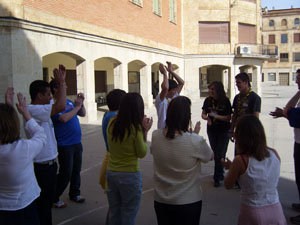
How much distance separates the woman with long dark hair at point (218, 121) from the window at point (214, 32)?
2162 centimetres

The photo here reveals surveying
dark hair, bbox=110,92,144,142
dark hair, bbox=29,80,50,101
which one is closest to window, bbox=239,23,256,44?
dark hair, bbox=29,80,50,101

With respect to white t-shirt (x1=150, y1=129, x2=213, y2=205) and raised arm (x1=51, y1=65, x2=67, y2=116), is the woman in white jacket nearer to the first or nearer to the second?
raised arm (x1=51, y1=65, x2=67, y2=116)

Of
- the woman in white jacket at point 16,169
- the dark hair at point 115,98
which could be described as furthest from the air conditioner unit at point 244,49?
the woman in white jacket at point 16,169

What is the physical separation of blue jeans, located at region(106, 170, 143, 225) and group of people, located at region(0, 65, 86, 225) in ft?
2.40

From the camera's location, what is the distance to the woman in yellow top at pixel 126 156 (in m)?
3.08

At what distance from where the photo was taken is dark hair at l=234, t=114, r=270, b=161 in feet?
8.47

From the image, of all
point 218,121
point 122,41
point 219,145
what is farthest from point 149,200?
point 122,41

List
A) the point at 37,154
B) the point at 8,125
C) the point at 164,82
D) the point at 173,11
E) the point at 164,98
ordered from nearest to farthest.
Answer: the point at 8,125
the point at 37,154
the point at 164,82
the point at 164,98
the point at 173,11

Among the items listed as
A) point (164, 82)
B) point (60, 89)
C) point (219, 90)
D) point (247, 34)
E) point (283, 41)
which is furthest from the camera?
point (283, 41)

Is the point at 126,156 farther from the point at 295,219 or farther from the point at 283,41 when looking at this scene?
the point at 283,41

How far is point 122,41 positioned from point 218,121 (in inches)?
462

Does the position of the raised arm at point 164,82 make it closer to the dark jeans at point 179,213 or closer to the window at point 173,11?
the dark jeans at point 179,213

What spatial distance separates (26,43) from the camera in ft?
33.5

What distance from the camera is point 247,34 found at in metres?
27.4
